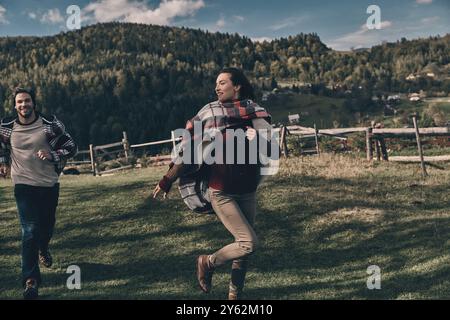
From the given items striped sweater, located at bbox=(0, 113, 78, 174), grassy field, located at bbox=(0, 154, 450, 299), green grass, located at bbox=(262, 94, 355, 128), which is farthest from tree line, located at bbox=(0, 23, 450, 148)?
striped sweater, located at bbox=(0, 113, 78, 174)

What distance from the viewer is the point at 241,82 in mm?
4199

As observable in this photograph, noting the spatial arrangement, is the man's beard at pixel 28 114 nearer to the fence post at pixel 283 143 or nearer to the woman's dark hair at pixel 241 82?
the woman's dark hair at pixel 241 82

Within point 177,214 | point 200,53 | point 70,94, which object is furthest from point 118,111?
point 177,214

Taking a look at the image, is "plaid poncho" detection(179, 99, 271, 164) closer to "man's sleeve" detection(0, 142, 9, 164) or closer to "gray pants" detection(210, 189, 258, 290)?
"gray pants" detection(210, 189, 258, 290)

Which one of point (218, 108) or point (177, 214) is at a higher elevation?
point (218, 108)

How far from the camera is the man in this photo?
15.5 ft

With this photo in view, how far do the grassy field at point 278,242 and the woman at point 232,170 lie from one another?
1.00 metres

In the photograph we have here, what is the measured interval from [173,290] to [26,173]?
205 cm

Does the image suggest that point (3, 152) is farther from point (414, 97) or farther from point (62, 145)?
point (414, 97)

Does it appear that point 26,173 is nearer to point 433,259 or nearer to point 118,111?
point 433,259

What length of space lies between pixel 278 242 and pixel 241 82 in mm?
3435
